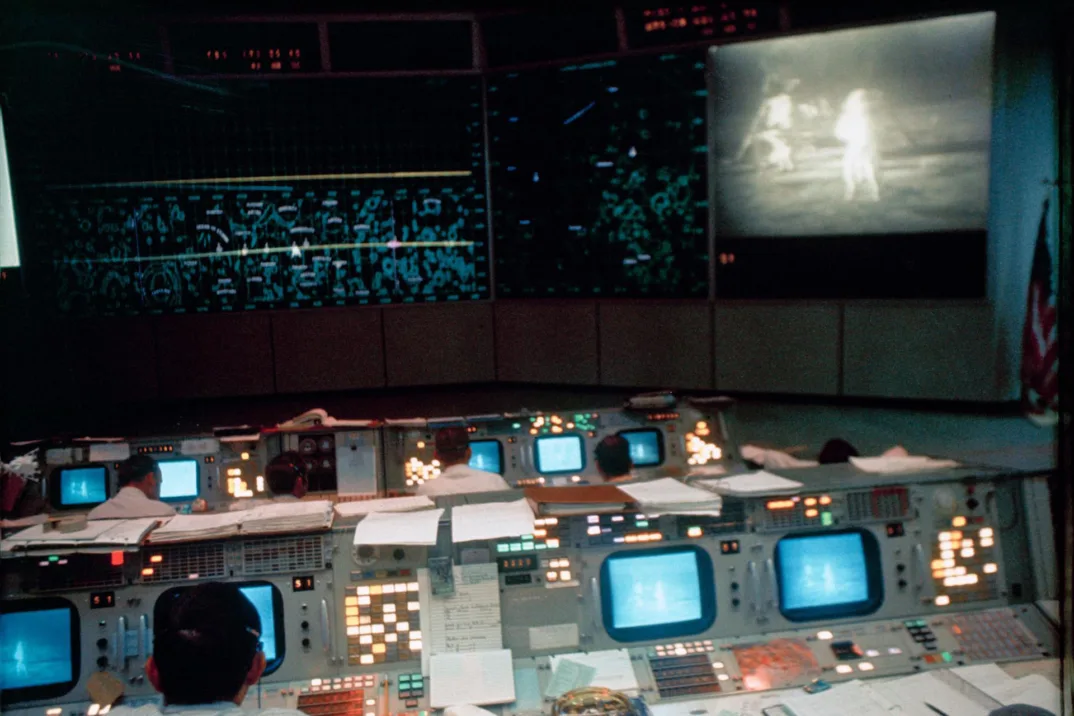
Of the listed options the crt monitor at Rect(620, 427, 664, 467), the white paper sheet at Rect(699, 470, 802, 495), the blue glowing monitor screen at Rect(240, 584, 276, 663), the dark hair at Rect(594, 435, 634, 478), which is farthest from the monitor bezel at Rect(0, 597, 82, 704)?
the crt monitor at Rect(620, 427, 664, 467)

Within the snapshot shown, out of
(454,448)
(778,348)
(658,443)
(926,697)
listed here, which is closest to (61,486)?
(454,448)

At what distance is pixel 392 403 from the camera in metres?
9.50

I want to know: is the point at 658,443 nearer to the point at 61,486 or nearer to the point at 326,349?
the point at 61,486

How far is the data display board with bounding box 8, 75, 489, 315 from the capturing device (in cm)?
898

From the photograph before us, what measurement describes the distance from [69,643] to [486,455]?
8.05 ft

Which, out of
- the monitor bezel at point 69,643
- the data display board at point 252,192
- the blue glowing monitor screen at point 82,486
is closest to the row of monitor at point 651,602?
the monitor bezel at point 69,643

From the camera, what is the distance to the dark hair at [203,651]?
1749 mm

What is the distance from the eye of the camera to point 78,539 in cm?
230

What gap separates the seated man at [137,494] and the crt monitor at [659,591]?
1.78 m

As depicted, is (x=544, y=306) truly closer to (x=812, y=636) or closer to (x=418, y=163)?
(x=418, y=163)

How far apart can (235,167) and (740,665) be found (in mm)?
8281

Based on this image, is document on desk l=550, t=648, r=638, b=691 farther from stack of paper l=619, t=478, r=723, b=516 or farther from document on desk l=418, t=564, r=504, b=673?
stack of paper l=619, t=478, r=723, b=516

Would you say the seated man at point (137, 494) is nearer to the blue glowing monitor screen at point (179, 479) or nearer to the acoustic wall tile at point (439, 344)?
the blue glowing monitor screen at point (179, 479)

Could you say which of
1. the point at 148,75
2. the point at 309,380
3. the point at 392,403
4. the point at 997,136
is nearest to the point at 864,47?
the point at 997,136
